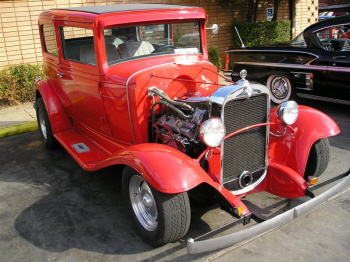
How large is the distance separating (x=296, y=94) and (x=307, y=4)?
737 centimetres

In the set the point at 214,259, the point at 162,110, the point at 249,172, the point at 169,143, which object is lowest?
the point at 214,259

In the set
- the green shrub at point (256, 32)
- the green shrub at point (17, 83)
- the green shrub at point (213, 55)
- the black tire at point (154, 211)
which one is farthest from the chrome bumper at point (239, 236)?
the green shrub at point (256, 32)

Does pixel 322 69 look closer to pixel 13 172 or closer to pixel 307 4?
pixel 13 172

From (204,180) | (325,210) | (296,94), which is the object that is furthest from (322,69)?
(204,180)

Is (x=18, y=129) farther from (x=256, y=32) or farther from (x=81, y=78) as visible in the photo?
Result: (x=256, y=32)

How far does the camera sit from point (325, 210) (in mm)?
3369

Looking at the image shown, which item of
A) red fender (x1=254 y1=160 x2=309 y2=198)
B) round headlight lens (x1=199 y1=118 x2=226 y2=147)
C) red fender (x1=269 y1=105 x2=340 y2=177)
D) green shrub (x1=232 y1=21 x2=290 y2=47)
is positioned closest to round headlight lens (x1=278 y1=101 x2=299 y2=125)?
red fender (x1=269 y1=105 x2=340 y2=177)

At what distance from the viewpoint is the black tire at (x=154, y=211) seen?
2688 mm

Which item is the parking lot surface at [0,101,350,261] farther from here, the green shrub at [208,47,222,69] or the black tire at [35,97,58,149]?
the green shrub at [208,47,222,69]

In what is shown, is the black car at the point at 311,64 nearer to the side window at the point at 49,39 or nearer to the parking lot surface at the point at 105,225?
the parking lot surface at the point at 105,225

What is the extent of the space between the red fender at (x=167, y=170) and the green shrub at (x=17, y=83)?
5456mm

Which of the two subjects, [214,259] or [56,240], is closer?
[214,259]

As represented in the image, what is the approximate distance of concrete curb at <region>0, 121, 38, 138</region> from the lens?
19.7 ft

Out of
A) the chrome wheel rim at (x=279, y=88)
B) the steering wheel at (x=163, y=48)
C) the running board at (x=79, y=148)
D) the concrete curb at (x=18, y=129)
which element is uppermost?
the steering wheel at (x=163, y=48)
